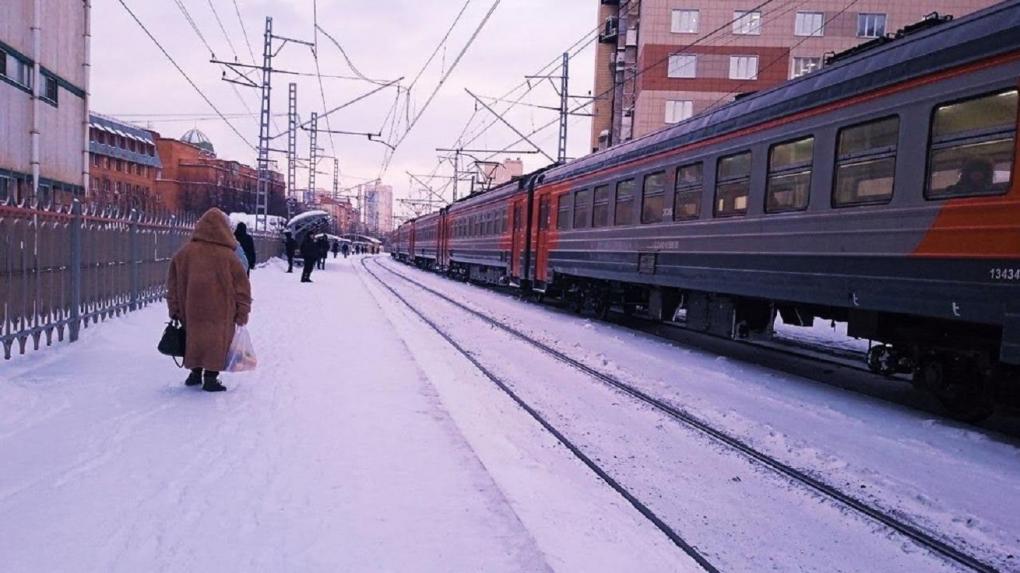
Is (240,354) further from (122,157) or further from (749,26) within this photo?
(122,157)

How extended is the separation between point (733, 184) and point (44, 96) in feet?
66.9

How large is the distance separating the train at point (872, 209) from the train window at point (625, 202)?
0.26 m

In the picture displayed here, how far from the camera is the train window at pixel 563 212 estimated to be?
16.8 m

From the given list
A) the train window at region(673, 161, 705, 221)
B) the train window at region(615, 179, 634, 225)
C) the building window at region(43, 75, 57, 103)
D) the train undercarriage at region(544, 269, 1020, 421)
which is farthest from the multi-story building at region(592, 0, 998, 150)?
the train undercarriage at region(544, 269, 1020, 421)

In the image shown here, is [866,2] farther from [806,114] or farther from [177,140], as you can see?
[177,140]

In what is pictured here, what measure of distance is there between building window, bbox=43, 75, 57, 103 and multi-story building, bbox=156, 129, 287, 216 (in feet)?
208

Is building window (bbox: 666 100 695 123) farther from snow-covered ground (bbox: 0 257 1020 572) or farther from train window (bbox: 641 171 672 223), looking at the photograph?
snow-covered ground (bbox: 0 257 1020 572)

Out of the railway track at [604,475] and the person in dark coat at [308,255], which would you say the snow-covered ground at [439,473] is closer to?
the railway track at [604,475]

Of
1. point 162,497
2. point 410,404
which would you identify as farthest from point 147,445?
point 410,404

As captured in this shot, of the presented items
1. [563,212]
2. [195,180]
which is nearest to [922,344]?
[563,212]

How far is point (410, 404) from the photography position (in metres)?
6.55

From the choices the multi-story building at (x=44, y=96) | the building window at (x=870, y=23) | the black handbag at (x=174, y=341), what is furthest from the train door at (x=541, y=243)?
the building window at (x=870, y=23)

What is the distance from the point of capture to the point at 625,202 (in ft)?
44.7

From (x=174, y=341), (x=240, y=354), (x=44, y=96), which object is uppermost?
(x=44, y=96)
